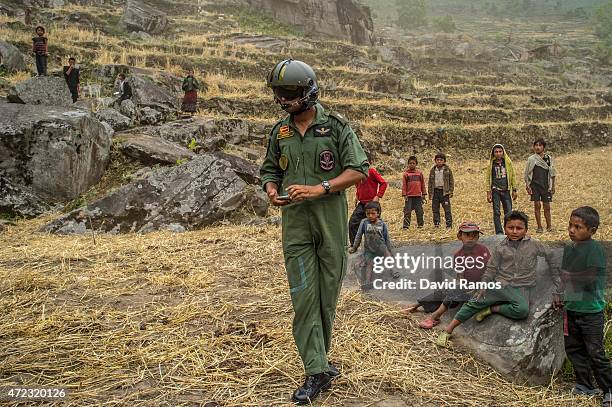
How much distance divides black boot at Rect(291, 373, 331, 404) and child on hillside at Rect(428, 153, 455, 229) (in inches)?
241

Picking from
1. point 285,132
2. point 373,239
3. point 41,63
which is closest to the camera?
point 285,132

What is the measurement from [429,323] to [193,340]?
6.30 feet

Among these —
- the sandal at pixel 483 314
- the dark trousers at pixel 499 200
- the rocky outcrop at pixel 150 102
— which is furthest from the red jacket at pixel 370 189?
the rocky outcrop at pixel 150 102

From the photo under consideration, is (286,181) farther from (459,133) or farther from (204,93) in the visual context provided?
(459,133)

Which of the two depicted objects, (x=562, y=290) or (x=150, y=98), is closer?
(x=562, y=290)

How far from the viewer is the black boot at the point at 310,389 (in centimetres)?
293

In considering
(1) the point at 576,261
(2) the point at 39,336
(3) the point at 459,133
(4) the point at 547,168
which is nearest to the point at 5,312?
(2) the point at 39,336

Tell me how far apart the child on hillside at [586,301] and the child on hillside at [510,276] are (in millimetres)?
125

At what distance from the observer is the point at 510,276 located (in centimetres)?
391

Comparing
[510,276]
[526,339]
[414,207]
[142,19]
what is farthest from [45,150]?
[142,19]

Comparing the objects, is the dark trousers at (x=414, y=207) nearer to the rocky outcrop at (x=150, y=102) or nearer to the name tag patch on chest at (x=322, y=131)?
the name tag patch on chest at (x=322, y=131)

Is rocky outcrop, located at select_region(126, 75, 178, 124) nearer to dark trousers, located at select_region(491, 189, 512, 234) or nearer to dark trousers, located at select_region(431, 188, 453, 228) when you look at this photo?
dark trousers, located at select_region(431, 188, 453, 228)

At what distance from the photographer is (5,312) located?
4.09 m

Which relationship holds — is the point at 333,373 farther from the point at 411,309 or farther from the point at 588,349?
the point at 588,349
